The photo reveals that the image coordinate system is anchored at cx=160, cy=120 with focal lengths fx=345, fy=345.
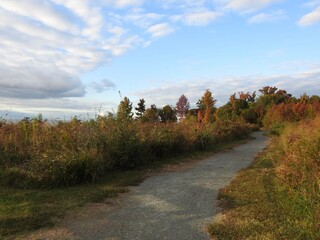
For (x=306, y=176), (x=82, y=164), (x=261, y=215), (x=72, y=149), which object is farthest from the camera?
(x=72, y=149)

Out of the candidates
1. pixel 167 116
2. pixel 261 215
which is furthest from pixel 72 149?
pixel 167 116

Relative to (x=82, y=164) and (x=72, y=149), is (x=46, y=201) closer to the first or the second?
(x=82, y=164)

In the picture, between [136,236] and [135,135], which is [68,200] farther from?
[135,135]

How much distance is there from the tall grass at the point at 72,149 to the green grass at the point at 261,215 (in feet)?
11.5

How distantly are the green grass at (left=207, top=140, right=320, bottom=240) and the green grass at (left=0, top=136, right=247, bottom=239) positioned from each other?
8.23 ft

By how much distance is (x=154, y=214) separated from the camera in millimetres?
6066

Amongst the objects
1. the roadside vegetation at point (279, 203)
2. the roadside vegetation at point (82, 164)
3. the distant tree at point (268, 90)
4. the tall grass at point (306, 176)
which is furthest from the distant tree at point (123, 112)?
the distant tree at point (268, 90)

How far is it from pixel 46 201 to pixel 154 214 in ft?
7.36

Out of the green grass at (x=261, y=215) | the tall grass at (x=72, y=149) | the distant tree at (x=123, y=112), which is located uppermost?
the distant tree at (x=123, y=112)

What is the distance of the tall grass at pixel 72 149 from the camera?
8.10 metres

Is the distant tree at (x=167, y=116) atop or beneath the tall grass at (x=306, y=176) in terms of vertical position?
atop

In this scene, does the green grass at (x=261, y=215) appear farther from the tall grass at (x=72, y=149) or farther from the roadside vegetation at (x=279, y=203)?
the tall grass at (x=72, y=149)

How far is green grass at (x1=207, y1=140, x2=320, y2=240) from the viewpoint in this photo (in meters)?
4.95

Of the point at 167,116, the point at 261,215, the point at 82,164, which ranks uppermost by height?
the point at 167,116
